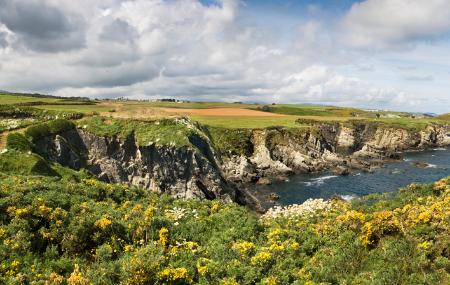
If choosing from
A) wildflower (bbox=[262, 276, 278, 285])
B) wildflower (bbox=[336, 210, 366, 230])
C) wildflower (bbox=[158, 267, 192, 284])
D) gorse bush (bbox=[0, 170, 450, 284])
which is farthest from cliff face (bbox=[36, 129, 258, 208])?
wildflower (bbox=[262, 276, 278, 285])

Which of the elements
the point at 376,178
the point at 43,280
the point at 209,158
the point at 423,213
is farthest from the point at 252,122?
the point at 43,280

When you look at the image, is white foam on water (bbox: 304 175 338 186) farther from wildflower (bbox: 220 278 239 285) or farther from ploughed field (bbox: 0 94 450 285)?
wildflower (bbox: 220 278 239 285)

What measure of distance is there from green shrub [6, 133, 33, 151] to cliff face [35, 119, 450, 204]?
12.4 feet

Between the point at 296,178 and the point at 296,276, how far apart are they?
80.5 meters

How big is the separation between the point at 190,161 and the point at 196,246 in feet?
160

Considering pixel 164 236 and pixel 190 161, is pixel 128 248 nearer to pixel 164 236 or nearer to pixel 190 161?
pixel 164 236

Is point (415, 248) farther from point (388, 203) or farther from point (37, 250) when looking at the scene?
point (37, 250)

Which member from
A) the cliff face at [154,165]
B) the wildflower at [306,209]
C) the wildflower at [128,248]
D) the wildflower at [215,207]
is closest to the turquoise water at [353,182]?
the cliff face at [154,165]

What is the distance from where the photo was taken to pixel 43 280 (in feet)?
40.2

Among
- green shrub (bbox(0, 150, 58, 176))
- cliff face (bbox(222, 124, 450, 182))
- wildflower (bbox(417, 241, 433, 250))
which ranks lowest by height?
cliff face (bbox(222, 124, 450, 182))

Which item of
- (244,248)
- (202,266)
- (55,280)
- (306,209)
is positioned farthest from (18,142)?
(202,266)

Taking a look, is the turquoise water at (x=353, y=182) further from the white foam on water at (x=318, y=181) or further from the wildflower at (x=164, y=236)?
the wildflower at (x=164, y=236)

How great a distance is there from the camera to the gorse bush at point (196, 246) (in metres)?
12.9

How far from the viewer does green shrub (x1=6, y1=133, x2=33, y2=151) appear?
1788 inches
